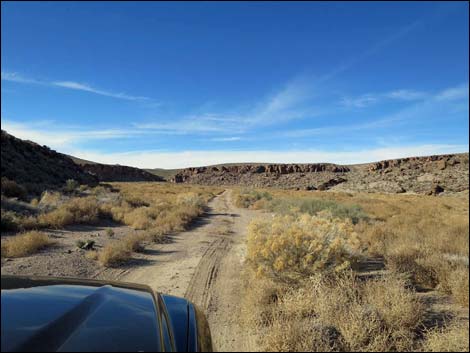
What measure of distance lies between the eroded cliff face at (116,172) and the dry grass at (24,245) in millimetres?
99606

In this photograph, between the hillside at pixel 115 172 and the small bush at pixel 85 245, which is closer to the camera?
the small bush at pixel 85 245

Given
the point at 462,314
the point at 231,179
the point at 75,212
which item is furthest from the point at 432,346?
the point at 231,179

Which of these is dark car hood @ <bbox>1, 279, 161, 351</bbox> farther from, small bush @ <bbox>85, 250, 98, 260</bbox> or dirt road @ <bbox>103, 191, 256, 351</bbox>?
small bush @ <bbox>85, 250, 98, 260</bbox>

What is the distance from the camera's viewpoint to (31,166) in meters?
32.2

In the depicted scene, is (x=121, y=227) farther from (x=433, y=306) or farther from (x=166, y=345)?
(x=166, y=345)

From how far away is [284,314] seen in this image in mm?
4453

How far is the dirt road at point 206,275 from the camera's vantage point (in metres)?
4.60

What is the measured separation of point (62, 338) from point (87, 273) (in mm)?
6273

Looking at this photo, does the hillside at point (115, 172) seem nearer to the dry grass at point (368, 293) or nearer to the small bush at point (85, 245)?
the small bush at point (85, 245)

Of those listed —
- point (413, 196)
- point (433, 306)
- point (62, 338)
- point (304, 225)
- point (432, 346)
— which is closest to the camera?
point (62, 338)

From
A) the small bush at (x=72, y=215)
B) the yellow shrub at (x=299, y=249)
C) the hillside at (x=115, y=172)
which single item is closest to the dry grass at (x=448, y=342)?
the yellow shrub at (x=299, y=249)

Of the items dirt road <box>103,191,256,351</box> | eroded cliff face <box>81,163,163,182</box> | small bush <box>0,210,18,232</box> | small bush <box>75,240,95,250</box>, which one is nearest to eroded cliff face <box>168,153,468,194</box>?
dirt road <box>103,191,256,351</box>

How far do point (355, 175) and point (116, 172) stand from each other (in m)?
99.6

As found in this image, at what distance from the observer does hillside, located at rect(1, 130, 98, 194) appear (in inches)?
997
